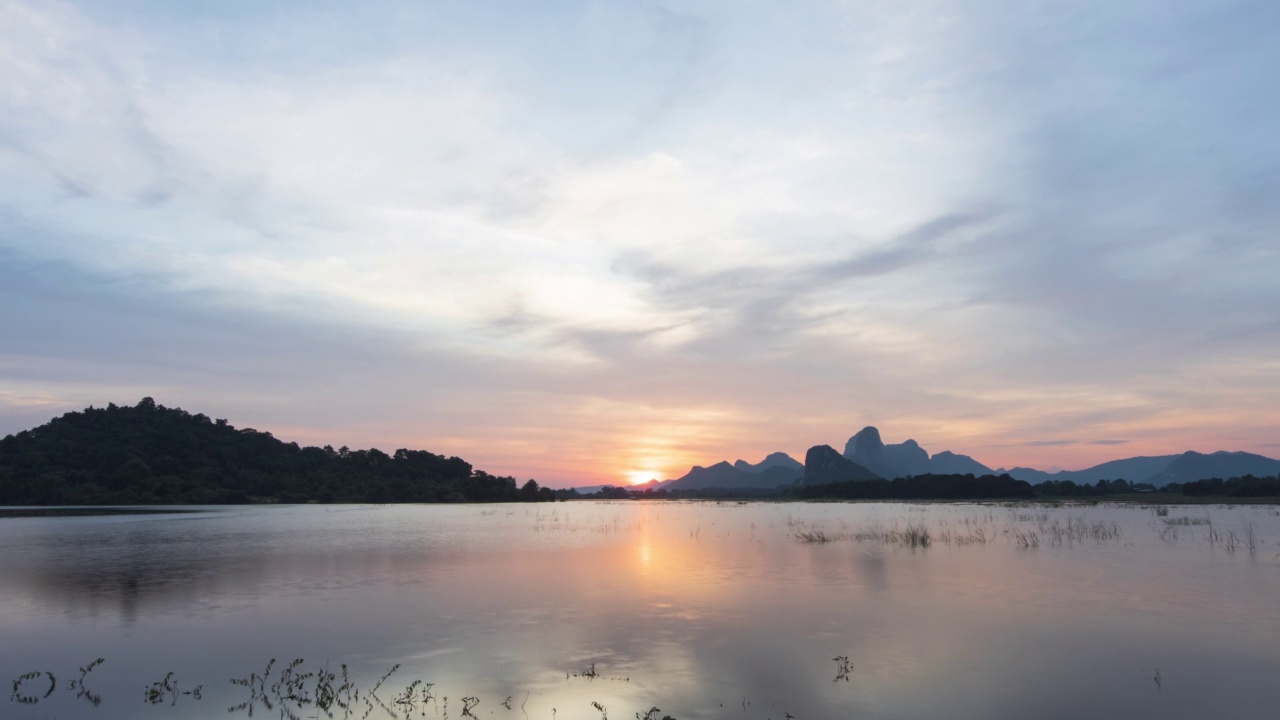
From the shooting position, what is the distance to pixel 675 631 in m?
17.7

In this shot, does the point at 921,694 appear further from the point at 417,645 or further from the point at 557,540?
the point at 557,540

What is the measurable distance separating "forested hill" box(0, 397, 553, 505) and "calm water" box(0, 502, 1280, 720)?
102493 mm

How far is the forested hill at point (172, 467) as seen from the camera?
11806 centimetres

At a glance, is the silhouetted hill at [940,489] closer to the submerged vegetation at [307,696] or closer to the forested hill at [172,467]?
the forested hill at [172,467]

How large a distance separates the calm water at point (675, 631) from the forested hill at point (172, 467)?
102 meters

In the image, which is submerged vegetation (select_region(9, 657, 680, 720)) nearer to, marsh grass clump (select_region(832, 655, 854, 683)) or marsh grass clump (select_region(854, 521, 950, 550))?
marsh grass clump (select_region(832, 655, 854, 683))

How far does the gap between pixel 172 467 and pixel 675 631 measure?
14099 cm

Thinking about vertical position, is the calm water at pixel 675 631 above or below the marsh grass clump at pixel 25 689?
below

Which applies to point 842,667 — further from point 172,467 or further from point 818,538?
point 172,467

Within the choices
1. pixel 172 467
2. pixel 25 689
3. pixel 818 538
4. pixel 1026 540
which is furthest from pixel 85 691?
pixel 172 467

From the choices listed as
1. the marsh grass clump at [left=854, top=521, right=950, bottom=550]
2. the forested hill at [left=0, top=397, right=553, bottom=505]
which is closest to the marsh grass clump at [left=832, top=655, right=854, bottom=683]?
the marsh grass clump at [left=854, top=521, right=950, bottom=550]

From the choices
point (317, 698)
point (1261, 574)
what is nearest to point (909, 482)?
point (1261, 574)

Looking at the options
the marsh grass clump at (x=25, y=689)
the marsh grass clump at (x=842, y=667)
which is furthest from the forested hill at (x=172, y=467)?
the marsh grass clump at (x=842, y=667)

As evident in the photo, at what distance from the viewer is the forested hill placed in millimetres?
118062
